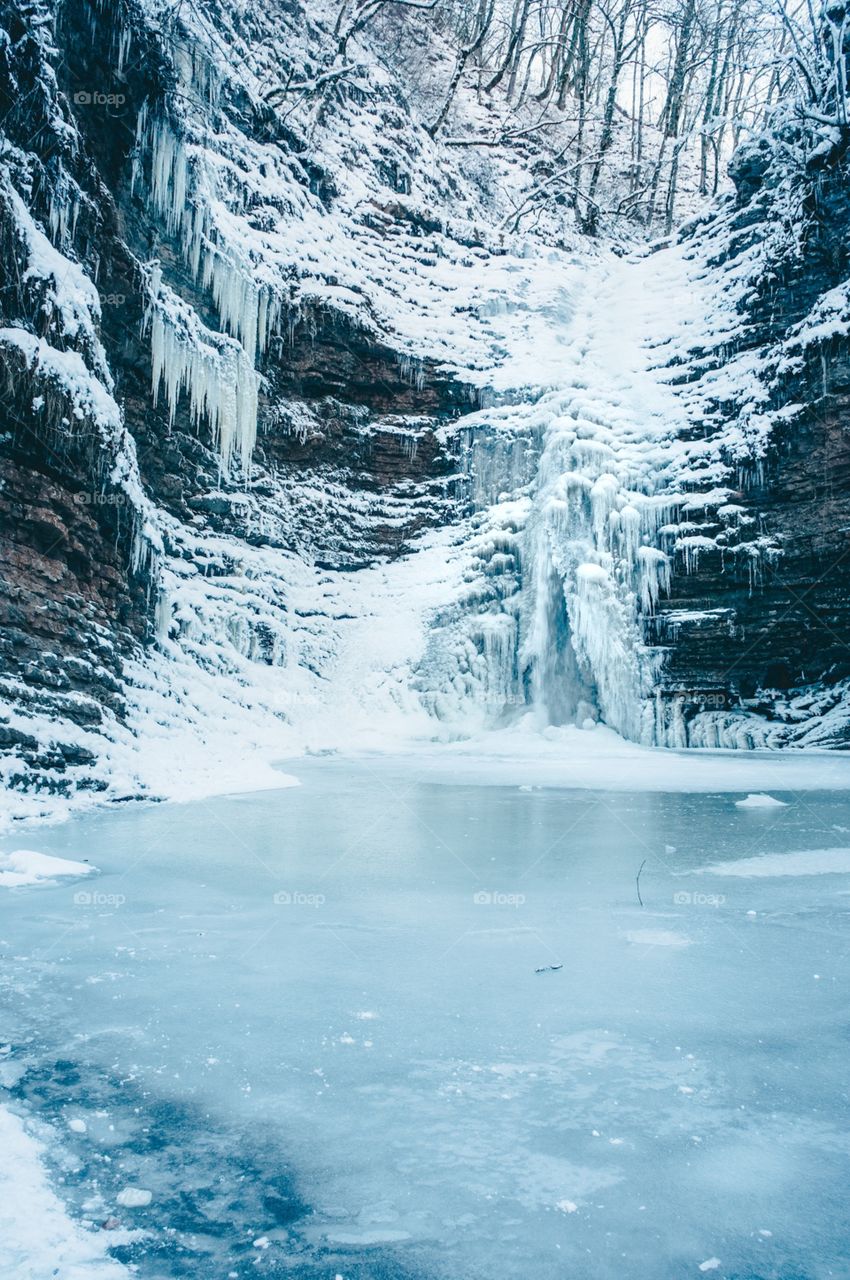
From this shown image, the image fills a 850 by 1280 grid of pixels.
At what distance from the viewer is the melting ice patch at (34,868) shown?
3.77m

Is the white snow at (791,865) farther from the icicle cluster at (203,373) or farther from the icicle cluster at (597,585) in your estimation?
the icicle cluster at (203,373)

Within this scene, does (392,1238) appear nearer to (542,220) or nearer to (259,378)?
(259,378)

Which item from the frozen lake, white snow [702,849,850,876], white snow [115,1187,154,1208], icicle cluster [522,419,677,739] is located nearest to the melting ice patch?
the frozen lake

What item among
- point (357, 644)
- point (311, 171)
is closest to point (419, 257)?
point (311, 171)

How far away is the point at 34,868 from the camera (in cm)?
393

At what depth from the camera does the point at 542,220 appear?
21375 millimetres

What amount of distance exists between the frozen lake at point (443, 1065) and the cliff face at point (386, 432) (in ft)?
16.4

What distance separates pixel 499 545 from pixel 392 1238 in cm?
1315

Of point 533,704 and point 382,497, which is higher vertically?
point 382,497

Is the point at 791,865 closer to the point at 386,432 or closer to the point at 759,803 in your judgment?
the point at 759,803

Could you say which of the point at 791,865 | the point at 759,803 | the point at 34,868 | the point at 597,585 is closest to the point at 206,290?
the point at 597,585

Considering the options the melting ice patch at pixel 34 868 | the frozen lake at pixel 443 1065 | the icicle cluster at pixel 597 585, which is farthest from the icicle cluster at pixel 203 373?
the frozen lake at pixel 443 1065

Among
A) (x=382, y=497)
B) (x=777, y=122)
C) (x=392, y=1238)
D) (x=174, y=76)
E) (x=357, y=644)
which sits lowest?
(x=392, y=1238)

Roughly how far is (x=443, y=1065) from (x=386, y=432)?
47.4 feet
